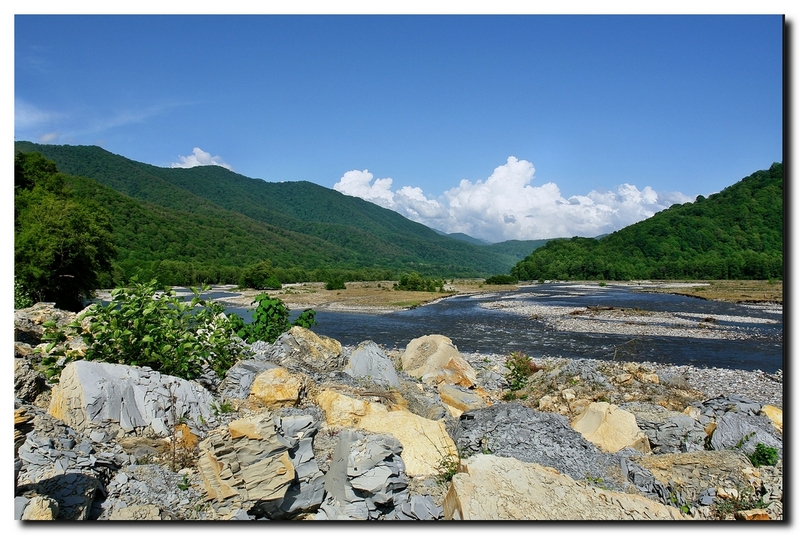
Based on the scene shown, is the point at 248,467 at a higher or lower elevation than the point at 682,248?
lower

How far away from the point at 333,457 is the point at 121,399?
228 centimetres

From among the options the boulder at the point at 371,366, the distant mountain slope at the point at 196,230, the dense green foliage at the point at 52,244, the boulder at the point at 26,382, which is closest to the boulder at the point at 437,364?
the boulder at the point at 371,366

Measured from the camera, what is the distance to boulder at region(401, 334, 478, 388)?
11242 millimetres

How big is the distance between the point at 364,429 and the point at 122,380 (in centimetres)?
262

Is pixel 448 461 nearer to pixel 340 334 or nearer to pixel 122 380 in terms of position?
pixel 122 380

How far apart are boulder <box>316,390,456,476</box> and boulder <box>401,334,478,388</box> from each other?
5.18m

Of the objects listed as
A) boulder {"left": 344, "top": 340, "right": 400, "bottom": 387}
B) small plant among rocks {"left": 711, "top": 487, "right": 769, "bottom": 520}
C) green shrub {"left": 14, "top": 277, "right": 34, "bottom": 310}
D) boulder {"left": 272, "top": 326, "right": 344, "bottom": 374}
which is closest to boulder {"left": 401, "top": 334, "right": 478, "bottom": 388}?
boulder {"left": 344, "top": 340, "right": 400, "bottom": 387}

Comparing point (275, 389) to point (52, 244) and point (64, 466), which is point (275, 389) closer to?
point (64, 466)

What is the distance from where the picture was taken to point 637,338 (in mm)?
24000

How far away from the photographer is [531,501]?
12.6 ft

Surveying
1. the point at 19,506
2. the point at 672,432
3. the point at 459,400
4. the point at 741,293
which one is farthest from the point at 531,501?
the point at 741,293

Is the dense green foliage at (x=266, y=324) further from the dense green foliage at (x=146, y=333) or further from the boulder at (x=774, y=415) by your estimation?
the boulder at (x=774, y=415)

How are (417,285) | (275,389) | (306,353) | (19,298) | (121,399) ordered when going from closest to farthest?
(121,399) → (275,389) → (306,353) → (19,298) → (417,285)

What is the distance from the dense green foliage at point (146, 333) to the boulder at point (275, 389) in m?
0.86
